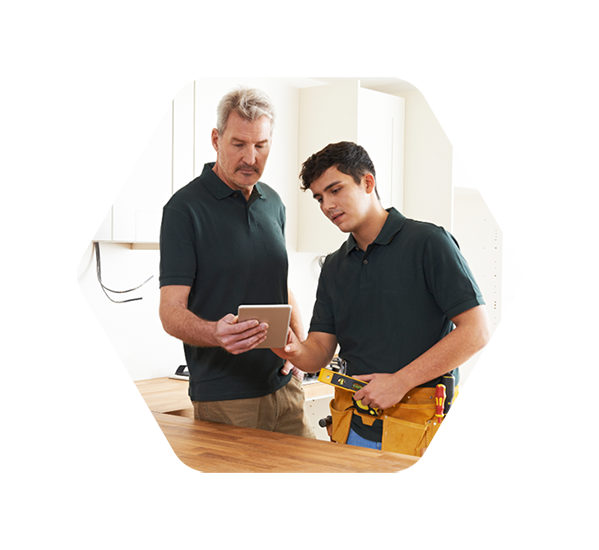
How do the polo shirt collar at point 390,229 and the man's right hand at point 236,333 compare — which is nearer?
the man's right hand at point 236,333

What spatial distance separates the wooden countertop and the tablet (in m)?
0.24

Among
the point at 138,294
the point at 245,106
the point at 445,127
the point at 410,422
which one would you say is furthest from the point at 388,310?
the point at 445,127

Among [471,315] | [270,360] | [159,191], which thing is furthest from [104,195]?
[471,315]

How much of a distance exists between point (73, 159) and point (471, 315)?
98 cm

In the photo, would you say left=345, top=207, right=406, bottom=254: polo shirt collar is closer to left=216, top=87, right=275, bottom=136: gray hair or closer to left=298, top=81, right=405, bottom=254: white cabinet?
left=216, top=87, right=275, bottom=136: gray hair

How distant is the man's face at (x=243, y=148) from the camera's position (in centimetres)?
172

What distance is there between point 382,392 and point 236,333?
39cm

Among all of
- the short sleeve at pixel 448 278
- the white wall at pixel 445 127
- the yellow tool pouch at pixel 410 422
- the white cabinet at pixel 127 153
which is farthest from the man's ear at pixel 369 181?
the white wall at pixel 445 127

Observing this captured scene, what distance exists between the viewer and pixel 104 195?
2.43 meters

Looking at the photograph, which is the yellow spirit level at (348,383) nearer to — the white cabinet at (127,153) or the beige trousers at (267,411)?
the beige trousers at (267,411)

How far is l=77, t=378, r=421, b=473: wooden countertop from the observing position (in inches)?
51.8

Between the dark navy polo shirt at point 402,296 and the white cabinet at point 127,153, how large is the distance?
3.98 feet

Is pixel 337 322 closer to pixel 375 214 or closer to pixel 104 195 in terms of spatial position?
pixel 375 214

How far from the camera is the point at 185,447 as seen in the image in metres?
1.43
